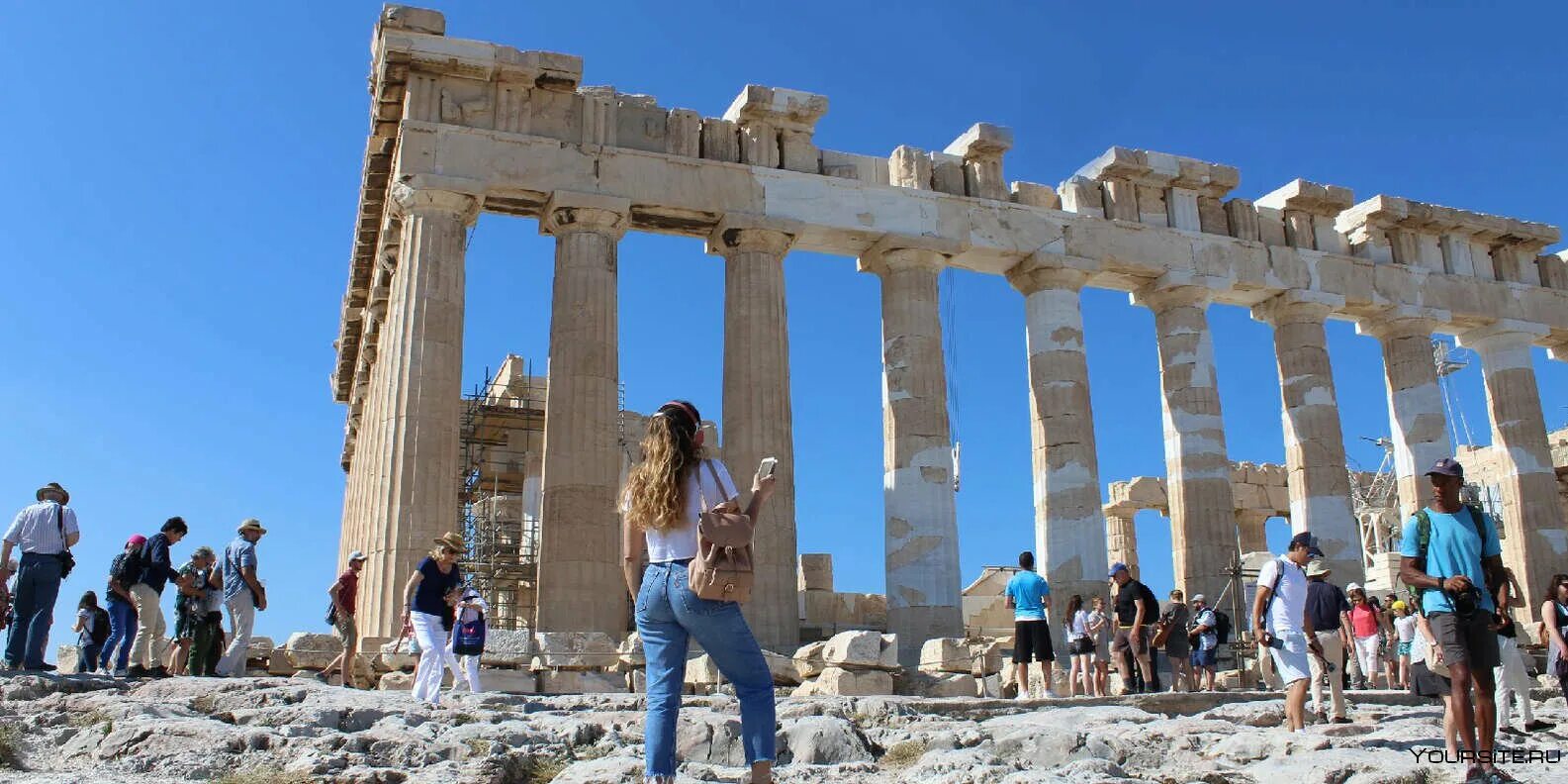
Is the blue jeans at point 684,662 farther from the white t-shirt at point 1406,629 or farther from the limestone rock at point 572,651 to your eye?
the white t-shirt at point 1406,629

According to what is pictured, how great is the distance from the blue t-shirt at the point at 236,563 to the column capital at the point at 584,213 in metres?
8.64

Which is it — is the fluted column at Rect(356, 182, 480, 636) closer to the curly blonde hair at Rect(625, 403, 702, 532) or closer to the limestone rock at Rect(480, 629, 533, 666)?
the limestone rock at Rect(480, 629, 533, 666)

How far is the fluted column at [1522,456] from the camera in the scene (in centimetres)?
2573

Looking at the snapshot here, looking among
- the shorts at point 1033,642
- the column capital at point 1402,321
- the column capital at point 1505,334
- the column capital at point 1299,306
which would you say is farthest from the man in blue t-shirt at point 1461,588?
the column capital at point 1505,334

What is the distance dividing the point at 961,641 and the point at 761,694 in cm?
1163

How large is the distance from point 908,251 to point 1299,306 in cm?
787

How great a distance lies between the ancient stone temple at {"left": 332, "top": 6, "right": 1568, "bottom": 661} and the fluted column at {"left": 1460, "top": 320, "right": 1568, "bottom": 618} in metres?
0.05

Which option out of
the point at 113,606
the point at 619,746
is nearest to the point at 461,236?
the point at 113,606

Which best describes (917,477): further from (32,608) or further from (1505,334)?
(1505,334)

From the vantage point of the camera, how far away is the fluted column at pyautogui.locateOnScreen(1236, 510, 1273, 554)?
1406 inches

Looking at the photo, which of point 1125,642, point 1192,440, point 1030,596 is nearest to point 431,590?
point 1030,596

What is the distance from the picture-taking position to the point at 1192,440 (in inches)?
929

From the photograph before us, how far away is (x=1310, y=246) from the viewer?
1018 inches

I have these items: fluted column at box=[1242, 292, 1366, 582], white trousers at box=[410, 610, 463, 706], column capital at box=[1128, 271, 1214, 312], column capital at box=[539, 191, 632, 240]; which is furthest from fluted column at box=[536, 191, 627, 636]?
fluted column at box=[1242, 292, 1366, 582]
